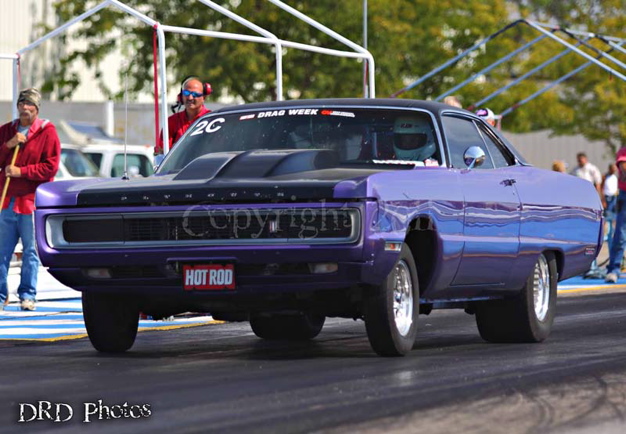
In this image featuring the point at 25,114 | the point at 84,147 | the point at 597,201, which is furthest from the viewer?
the point at 84,147

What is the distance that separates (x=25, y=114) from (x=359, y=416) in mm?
8003

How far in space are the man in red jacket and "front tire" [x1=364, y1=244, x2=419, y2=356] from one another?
527cm

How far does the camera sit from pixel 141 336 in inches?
468

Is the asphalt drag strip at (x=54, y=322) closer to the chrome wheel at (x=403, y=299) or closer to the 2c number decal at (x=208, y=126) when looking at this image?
the 2c number decal at (x=208, y=126)

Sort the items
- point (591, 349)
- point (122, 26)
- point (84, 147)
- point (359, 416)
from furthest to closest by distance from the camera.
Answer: point (122, 26) → point (84, 147) → point (591, 349) → point (359, 416)

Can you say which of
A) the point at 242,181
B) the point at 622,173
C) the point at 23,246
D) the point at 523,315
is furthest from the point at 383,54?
the point at 242,181

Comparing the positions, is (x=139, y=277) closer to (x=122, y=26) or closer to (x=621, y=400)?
(x=621, y=400)

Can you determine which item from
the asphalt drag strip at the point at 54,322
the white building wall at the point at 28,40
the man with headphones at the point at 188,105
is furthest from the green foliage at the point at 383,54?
the man with headphones at the point at 188,105

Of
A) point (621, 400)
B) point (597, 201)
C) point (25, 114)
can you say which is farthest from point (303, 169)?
point (25, 114)

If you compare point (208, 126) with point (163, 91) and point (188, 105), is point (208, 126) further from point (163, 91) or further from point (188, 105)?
point (163, 91)

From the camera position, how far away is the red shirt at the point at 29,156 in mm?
14203

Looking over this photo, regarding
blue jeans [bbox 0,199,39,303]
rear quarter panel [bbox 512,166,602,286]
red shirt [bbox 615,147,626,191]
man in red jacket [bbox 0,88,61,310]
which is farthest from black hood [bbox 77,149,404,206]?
red shirt [bbox 615,147,626,191]

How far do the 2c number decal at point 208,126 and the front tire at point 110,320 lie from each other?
4.59 feet

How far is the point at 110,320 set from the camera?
10.1 metres
